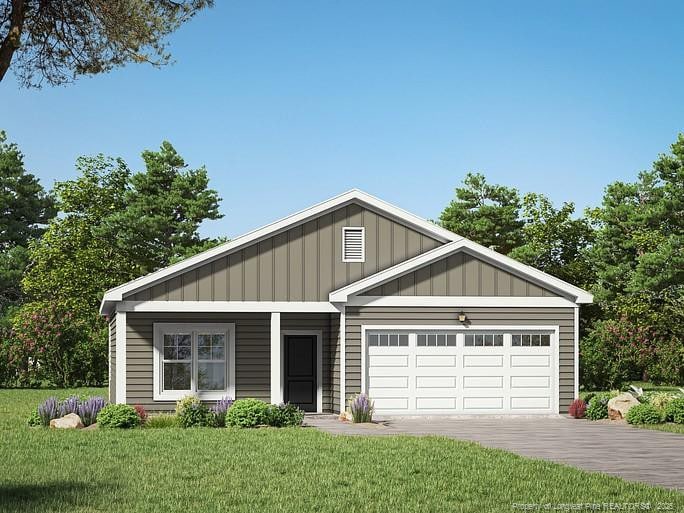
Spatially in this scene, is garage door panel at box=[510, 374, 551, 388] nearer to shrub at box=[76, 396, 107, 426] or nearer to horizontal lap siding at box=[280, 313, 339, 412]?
horizontal lap siding at box=[280, 313, 339, 412]

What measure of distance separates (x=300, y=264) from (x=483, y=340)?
16.1 feet

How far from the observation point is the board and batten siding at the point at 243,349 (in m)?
26.3

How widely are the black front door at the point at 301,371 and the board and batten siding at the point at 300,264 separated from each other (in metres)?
1.75

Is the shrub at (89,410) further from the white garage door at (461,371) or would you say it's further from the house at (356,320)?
the white garage door at (461,371)

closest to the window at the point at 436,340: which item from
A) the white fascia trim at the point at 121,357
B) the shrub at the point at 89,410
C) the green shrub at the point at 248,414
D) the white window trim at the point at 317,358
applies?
the white window trim at the point at 317,358

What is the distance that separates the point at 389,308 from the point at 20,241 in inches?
1770

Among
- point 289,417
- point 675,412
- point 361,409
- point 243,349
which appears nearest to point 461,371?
point 361,409

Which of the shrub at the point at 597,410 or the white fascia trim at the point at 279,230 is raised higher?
the white fascia trim at the point at 279,230

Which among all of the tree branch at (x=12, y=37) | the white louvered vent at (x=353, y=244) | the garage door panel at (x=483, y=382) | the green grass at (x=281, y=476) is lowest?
the green grass at (x=281, y=476)

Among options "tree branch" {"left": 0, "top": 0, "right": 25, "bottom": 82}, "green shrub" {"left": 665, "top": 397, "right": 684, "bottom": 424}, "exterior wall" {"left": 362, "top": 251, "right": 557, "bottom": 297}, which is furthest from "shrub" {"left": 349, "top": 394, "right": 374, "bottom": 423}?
"tree branch" {"left": 0, "top": 0, "right": 25, "bottom": 82}

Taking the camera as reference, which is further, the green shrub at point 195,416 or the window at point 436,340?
the window at point 436,340

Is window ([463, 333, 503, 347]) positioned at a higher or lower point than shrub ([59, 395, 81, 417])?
higher

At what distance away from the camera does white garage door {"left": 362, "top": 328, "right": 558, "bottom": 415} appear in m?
25.4

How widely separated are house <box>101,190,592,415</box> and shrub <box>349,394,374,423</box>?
176cm
